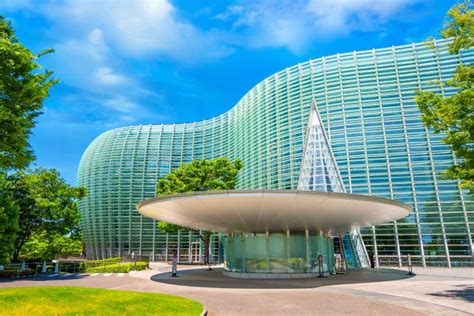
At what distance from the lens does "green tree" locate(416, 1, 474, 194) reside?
14.2 m

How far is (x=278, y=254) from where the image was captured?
918 inches

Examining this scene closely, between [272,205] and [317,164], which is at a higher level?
[317,164]

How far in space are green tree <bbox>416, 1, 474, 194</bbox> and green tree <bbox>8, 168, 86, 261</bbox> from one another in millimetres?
30268

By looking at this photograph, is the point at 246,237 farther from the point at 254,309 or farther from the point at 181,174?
the point at 181,174

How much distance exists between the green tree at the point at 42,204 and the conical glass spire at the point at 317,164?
2848cm

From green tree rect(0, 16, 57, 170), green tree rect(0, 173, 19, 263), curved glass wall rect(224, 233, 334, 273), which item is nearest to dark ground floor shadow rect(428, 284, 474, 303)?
curved glass wall rect(224, 233, 334, 273)

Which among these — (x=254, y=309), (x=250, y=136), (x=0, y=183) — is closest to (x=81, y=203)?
(x=250, y=136)

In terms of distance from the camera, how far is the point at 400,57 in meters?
48.4

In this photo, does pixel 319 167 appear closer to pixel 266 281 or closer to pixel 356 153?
pixel 356 153

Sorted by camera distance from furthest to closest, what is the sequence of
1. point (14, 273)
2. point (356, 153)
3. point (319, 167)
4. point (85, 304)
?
point (356, 153)
point (319, 167)
point (14, 273)
point (85, 304)

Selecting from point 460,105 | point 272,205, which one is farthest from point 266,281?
point 460,105

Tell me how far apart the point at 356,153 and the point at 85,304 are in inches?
1688

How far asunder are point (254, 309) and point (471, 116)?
39.2 ft

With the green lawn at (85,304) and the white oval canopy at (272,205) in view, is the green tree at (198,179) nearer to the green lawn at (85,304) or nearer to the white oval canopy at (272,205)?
the white oval canopy at (272,205)
